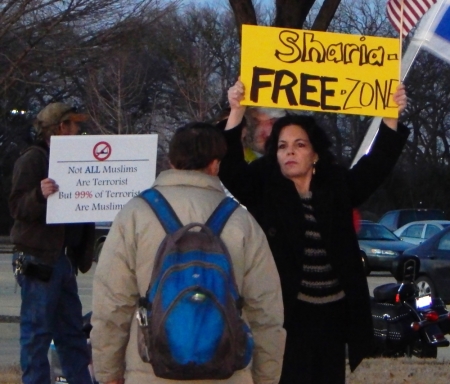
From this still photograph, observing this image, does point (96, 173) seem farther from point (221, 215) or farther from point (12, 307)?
point (12, 307)

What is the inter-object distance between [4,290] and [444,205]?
1116 inches

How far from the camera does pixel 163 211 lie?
3506 millimetres

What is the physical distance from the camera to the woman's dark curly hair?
171 inches

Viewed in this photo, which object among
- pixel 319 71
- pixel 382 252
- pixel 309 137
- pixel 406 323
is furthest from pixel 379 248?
pixel 309 137

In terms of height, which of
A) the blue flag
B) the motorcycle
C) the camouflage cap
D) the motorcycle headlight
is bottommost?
the motorcycle

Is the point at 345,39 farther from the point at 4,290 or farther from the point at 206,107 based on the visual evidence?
the point at 206,107

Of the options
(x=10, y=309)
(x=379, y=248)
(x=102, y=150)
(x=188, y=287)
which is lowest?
(x=10, y=309)

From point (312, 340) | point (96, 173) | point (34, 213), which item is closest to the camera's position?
point (312, 340)

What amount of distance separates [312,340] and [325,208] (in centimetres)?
57

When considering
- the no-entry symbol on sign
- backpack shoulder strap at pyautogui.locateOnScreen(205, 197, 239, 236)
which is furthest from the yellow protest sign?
the no-entry symbol on sign

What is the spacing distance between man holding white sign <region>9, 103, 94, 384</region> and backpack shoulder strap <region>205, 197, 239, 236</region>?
2266mm

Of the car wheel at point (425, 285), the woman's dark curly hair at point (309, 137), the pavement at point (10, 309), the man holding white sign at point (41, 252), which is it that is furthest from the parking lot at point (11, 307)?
the woman's dark curly hair at point (309, 137)

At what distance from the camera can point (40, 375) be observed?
5863 mm

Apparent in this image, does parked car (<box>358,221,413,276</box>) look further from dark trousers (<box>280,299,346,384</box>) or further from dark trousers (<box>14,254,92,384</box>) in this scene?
dark trousers (<box>280,299,346,384</box>)
